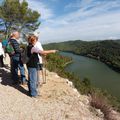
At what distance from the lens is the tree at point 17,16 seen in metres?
26.2

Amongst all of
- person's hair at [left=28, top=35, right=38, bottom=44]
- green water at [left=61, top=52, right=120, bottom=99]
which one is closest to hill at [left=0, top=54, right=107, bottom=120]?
person's hair at [left=28, top=35, right=38, bottom=44]

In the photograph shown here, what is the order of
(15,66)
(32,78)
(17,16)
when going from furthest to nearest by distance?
1. (17,16)
2. (15,66)
3. (32,78)

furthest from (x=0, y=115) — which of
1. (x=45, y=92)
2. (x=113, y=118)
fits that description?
(x=113, y=118)

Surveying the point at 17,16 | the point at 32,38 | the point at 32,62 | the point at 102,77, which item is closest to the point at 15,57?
the point at 32,62

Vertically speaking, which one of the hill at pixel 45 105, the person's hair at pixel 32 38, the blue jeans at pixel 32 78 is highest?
the person's hair at pixel 32 38

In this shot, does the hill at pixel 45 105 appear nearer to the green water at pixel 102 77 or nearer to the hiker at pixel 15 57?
the hiker at pixel 15 57

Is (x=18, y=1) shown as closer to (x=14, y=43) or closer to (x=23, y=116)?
(x=14, y=43)

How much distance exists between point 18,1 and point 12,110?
21586 millimetres

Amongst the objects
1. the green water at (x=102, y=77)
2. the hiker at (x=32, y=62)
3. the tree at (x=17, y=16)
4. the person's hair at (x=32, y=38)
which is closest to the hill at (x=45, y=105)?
the hiker at (x=32, y=62)

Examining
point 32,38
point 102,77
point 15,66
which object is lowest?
point 102,77

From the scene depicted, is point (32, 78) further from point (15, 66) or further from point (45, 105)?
point (15, 66)

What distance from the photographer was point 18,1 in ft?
86.9

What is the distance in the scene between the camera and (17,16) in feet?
88.0

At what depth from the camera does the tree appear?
26219mm
